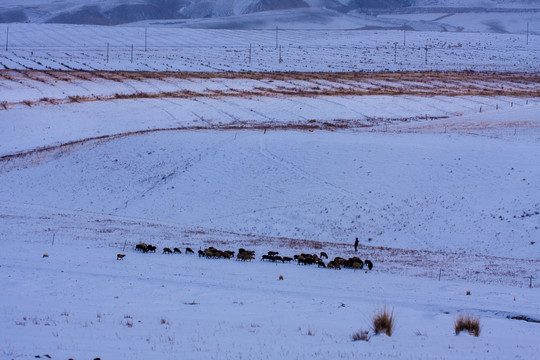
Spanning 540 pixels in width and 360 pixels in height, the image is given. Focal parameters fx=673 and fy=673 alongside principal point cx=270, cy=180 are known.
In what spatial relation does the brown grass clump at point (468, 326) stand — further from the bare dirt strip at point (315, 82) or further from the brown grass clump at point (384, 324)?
the bare dirt strip at point (315, 82)

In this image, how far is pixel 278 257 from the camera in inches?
835

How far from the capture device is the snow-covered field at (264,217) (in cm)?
1245

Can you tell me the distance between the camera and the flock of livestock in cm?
2041

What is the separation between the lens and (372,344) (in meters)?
11.6

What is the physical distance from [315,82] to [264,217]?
4081cm

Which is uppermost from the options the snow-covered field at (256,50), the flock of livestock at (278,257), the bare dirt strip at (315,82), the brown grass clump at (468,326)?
the snow-covered field at (256,50)

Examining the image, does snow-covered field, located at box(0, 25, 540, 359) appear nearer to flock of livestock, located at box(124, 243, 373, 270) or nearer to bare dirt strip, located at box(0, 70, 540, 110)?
flock of livestock, located at box(124, 243, 373, 270)

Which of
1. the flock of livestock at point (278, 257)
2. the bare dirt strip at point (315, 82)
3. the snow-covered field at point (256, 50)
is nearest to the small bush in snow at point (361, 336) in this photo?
the flock of livestock at point (278, 257)

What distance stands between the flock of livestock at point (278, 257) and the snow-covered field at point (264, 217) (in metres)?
0.31

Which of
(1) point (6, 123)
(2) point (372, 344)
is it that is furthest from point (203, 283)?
(1) point (6, 123)

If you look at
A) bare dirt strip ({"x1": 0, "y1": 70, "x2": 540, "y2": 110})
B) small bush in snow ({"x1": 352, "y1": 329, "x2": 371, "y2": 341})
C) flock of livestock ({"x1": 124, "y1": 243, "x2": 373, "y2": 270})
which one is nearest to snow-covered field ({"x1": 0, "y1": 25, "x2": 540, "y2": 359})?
small bush in snow ({"x1": 352, "y1": 329, "x2": 371, "y2": 341})

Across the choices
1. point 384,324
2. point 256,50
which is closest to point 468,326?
point 384,324

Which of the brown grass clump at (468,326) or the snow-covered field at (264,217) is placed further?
the snow-covered field at (264,217)

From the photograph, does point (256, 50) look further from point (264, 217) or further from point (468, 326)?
point (468, 326)
